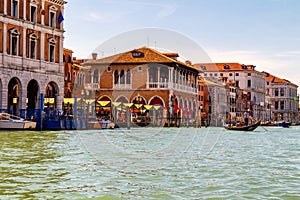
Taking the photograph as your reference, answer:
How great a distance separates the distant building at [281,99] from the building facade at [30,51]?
→ 64131mm

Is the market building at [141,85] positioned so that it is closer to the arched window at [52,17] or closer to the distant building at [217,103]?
the arched window at [52,17]

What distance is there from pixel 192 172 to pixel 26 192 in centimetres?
296

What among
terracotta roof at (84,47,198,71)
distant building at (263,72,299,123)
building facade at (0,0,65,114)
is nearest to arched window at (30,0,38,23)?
building facade at (0,0,65,114)

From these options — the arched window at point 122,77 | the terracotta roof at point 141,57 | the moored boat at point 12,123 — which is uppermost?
the terracotta roof at point 141,57

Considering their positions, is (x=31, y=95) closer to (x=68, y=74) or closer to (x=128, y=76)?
(x=68, y=74)

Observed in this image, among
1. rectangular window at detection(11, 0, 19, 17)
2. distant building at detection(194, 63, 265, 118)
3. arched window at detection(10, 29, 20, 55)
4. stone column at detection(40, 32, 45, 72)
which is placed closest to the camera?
arched window at detection(10, 29, 20, 55)

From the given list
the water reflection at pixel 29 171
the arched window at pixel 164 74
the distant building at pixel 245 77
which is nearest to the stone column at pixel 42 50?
the arched window at pixel 164 74

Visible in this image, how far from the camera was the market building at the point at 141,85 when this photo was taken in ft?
123

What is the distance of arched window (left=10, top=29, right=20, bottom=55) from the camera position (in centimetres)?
2522

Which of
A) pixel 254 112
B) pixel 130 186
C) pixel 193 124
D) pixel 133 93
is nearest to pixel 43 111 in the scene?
pixel 133 93

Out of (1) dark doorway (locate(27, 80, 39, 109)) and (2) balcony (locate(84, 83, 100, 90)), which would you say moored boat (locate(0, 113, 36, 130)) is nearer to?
(1) dark doorway (locate(27, 80, 39, 109))

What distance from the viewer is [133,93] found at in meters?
38.8

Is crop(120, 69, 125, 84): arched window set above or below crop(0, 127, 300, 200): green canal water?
above

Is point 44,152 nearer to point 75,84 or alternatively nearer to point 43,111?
point 43,111
